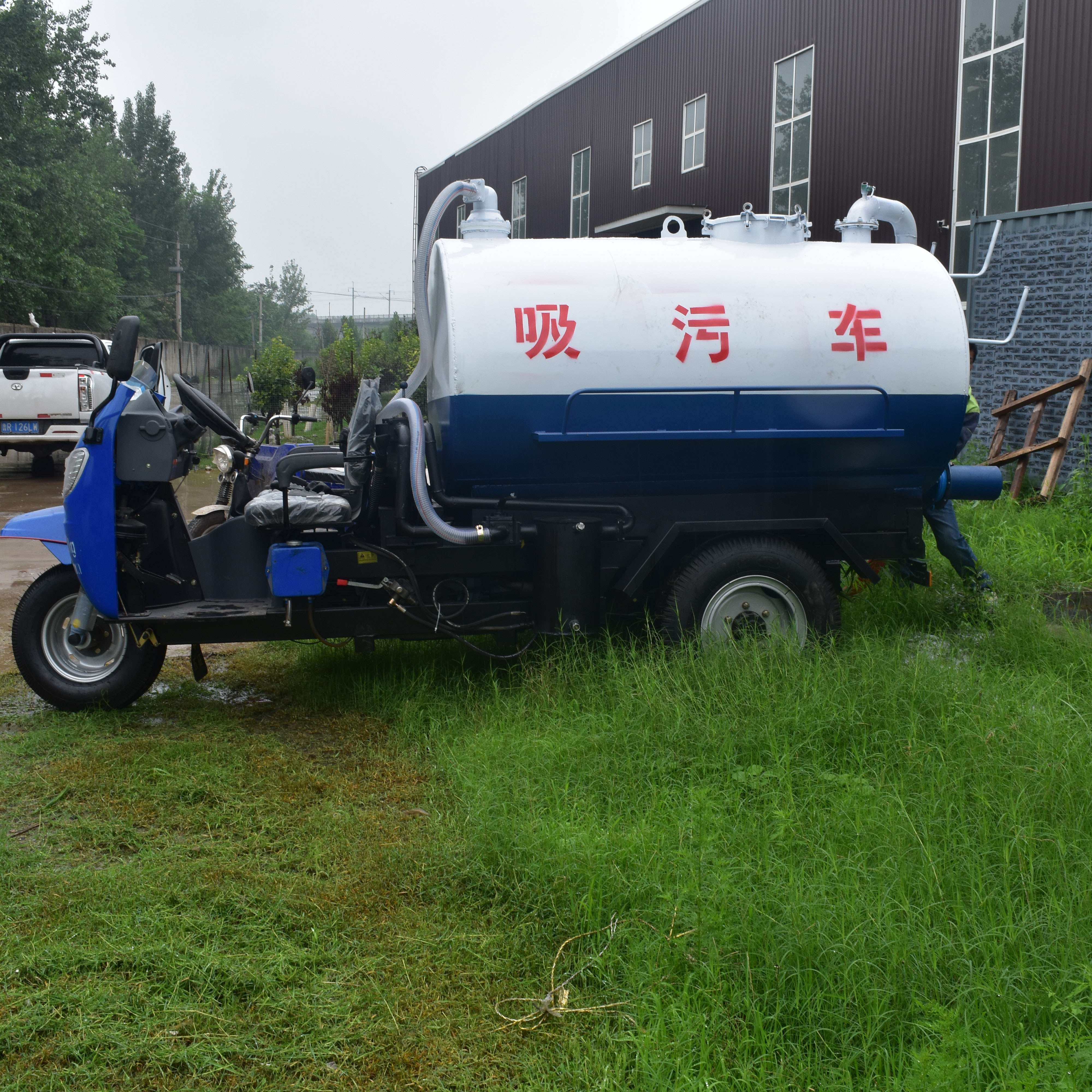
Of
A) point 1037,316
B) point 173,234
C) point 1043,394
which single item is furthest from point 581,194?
point 173,234

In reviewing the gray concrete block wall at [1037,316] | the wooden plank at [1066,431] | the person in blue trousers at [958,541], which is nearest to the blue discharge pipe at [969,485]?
the person in blue trousers at [958,541]

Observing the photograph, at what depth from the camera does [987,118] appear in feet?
45.9

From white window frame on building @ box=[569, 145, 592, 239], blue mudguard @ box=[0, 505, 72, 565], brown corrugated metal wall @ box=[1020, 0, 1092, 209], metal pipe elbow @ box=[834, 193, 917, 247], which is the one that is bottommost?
blue mudguard @ box=[0, 505, 72, 565]

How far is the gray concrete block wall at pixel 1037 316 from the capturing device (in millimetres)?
11477

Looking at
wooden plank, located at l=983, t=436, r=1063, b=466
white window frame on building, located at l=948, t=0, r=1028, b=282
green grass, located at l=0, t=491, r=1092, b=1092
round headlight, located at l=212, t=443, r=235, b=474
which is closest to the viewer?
green grass, located at l=0, t=491, r=1092, b=1092

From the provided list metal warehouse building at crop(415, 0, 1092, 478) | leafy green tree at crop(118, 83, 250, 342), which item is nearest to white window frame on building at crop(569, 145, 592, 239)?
metal warehouse building at crop(415, 0, 1092, 478)

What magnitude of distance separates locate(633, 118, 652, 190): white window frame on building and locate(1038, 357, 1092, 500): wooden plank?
14208 mm

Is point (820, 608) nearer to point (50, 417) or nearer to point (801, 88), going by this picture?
point (50, 417)

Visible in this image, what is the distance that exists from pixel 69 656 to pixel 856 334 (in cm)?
440

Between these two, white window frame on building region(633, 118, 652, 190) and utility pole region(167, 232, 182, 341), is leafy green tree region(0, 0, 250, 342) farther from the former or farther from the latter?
white window frame on building region(633, 118, 652, 190)

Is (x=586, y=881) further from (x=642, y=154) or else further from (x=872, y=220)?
(x=642, y=154)

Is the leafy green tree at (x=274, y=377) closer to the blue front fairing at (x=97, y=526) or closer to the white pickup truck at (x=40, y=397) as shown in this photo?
the white pickup truck at (x=40, y=397)

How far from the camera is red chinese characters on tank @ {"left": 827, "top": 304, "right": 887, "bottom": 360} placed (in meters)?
5.66

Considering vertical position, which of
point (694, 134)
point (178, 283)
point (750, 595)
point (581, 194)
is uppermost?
point (178, 283)
